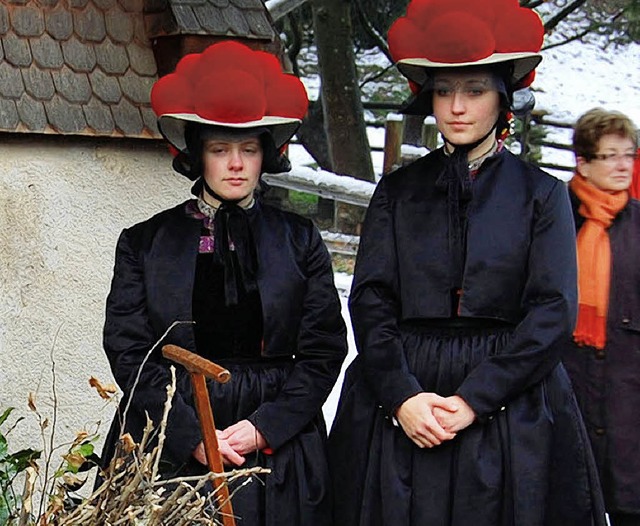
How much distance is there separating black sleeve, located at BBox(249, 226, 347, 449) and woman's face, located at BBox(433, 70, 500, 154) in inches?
19.8

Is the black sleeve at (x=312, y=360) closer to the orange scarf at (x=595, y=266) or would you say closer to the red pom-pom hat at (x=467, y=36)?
the red pom-pom hat at (x=467, y=36)

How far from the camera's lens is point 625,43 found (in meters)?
20.2

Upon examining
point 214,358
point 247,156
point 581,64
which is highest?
point 247,156

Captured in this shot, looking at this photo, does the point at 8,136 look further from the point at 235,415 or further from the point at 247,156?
the point at 235,415

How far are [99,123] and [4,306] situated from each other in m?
0.67

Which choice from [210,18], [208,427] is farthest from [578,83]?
[208,427]

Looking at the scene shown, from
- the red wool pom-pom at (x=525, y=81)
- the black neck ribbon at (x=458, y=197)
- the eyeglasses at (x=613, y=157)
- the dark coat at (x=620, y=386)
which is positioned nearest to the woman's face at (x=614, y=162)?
the eyeglasses at (x=613, y=157)

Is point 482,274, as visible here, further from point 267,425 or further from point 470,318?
point 267,425

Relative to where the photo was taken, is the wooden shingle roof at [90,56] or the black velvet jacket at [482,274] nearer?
the black velvet jacket at [482,274]

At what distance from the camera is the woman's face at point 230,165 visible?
3.07m

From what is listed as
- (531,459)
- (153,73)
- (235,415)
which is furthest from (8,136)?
(531,459)

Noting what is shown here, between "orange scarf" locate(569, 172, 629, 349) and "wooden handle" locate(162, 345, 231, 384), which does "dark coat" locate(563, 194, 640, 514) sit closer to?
Answer: "orange scarf" locate(569, 172, 629, 349)

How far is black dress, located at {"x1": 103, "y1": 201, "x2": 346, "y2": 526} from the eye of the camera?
306 cm

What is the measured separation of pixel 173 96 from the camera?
310cm
